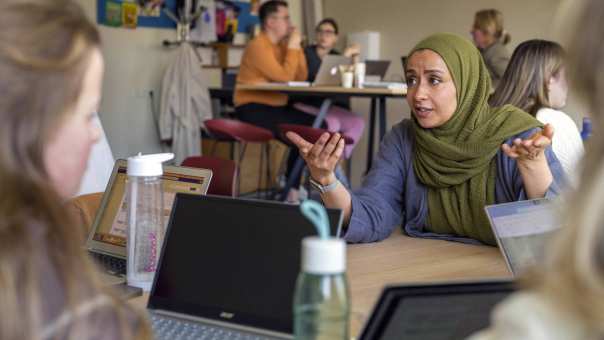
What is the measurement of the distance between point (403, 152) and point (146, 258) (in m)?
0.98

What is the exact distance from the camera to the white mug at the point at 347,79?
5246 mm

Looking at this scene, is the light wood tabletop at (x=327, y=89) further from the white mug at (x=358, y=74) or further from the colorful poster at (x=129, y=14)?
the colorful poster at (x=129, y=14)

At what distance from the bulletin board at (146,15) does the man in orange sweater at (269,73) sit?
1.09m

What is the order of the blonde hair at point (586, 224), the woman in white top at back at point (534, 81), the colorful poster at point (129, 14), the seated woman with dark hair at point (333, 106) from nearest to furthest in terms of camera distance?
the blonde hair at point (586, 224)
the woman in white top at back at point (534, 81)
the seated woman with dark hair at point (333, 106)
the colorful poster at point (129, 14)

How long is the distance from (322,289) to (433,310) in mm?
156

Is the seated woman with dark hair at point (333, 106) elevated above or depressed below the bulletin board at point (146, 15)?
below

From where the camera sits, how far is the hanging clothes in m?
6.27

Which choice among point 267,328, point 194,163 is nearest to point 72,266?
point 267,328

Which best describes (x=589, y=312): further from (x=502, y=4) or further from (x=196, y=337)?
(x=502, y=4)

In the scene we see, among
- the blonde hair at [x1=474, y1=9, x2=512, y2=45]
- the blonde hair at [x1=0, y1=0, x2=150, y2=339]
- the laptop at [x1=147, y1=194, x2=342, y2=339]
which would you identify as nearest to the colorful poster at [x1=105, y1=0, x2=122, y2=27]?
the blonde hair at [x1=474, y1=9, x2=512, y2=45]

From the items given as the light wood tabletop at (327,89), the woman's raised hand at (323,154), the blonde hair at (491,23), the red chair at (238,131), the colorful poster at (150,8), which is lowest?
the red chair at (238,131)

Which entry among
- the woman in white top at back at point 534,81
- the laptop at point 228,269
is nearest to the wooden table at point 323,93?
the woman in white top at back at point 534,81

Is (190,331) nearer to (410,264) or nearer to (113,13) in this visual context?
(410,264)

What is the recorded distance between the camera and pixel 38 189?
2.81 ft
